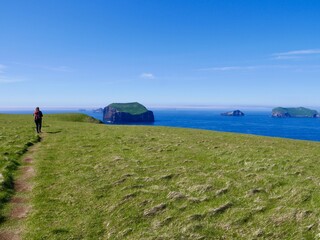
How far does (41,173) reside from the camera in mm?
20688

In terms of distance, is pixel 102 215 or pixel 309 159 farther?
pixel 309 159

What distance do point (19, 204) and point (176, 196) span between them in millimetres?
9059

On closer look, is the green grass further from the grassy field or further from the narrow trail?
the grassy field

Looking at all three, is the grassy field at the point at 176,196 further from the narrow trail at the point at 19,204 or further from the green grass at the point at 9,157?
the green grass at the point at 9,157

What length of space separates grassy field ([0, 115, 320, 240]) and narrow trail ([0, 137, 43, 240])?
427 millimetres

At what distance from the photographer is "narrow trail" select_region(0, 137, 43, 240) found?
40.6 feet

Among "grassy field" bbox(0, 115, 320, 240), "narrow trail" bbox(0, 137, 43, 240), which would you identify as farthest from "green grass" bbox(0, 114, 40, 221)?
"grassy field" bbox(0, 115, 320, 240)

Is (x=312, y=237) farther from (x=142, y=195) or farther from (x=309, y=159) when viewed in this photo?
(x=309, y=159)

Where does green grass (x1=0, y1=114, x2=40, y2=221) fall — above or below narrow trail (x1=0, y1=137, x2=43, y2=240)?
above

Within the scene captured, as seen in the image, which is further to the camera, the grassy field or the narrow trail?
the narrow trail

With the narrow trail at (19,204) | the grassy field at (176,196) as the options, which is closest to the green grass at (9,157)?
the narrow trail at (19,204)

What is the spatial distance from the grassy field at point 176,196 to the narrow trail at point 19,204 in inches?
16.8

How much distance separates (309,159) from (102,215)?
1872cm

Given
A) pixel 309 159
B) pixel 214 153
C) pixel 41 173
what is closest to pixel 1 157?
pixel 41 173
